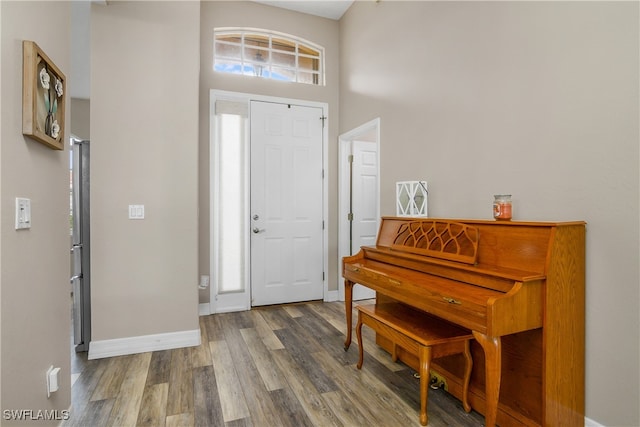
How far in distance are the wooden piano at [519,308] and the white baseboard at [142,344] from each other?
1931 millimetres

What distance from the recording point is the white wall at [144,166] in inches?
107

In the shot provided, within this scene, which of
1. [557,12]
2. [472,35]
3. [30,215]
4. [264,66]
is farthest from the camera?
[264,66]

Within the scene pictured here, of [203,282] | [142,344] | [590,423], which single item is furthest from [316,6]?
[590,423]

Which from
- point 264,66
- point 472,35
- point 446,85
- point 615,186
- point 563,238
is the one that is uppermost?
point 264,66

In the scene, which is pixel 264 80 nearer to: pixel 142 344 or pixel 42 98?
pixel 42 98

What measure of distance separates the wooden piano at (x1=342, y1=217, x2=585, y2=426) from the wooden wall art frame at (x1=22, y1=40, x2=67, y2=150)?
1.92 metres

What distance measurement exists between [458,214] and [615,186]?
3.18 feet

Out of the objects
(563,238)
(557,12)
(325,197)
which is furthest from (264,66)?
(563,238)

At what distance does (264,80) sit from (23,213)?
3219 millimetres

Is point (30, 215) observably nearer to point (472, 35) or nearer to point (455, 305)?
point (455, 305)

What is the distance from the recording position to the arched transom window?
3.94 m

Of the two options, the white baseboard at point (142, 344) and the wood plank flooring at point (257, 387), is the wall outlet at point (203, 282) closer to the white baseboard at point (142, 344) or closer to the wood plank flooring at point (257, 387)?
the wood plank flooring at point (257, 387)

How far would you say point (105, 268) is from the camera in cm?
274

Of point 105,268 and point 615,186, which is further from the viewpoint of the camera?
point 105,268
